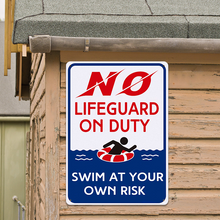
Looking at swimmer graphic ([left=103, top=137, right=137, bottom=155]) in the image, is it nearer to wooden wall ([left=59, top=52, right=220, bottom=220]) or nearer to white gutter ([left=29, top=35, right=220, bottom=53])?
wooden wall ([left=59, top=52, right=220, bottom=220])

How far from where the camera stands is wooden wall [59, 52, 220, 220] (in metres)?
3.60

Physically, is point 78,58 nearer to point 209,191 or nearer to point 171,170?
point 171,170

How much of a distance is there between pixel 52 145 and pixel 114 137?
0.58 metres

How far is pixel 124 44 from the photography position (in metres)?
3.43

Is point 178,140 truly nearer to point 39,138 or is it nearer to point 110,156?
point 110,156

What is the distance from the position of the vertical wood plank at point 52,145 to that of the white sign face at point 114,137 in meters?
0.12

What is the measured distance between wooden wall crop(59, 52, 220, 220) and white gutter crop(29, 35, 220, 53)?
0.60 feet

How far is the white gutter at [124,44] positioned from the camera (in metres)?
3.33

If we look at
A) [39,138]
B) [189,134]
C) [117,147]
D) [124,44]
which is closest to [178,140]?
[189,134]

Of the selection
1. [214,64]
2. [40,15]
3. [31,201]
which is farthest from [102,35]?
[31,201]

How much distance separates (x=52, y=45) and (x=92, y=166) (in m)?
1.16

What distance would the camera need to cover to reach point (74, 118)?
3.52 metres

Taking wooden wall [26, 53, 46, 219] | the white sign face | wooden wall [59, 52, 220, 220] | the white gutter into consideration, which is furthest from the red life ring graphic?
the white gutter

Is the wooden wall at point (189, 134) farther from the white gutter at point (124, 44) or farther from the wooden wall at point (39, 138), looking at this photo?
the wooden wall at point (39, 138)
